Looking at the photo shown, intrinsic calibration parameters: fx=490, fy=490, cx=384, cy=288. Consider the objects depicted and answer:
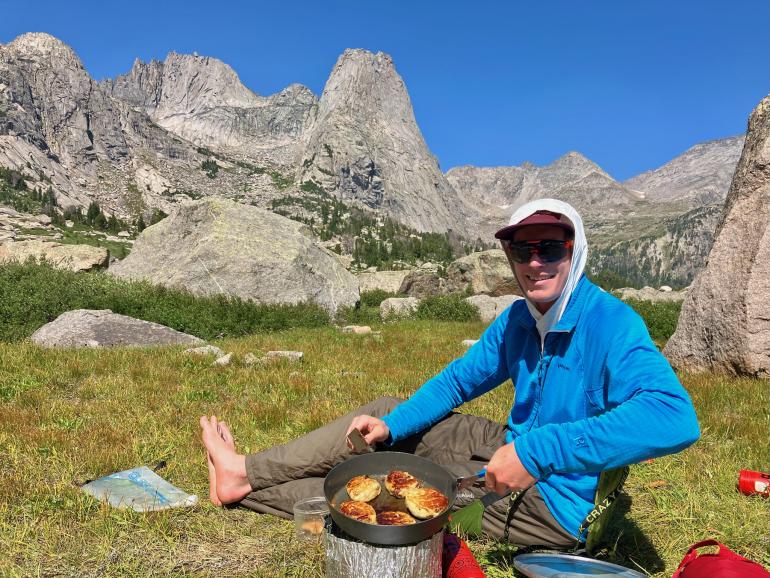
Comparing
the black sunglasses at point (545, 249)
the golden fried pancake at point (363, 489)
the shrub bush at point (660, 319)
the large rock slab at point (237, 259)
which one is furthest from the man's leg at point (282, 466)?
the large rock slab at point (237, 259)

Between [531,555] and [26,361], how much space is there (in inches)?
377

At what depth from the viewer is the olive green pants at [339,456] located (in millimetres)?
3996

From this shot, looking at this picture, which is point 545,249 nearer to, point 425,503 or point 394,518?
point 425,503

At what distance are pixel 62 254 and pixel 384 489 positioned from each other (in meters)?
29.3

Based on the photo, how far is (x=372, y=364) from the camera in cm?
1048

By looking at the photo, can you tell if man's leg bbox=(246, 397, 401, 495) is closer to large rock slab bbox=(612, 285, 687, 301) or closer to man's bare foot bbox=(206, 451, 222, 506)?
man's bare foot bbox=(206, 451, 222, 506)

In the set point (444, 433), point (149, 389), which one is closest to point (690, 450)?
point (444, 433)

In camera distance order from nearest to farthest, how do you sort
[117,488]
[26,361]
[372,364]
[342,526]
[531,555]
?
[342,526] < [531,555] < [117,488] < [26,361] < [372,364]

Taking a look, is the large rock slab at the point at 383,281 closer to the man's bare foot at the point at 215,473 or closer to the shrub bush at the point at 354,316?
the shrub bush at the point at 354,316

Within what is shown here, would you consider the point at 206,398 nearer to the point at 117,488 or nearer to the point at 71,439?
the point at 71,439

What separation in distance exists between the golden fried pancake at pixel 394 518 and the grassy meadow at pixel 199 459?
102 centimetres

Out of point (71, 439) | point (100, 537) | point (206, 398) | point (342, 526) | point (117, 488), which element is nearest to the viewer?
point (342, 526)

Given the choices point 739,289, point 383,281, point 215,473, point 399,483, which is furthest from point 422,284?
point 399,483

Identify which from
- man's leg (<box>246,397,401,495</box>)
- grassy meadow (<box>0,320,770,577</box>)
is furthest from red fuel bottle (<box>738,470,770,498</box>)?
man's leg (<box>246,397,401,495</box>)
